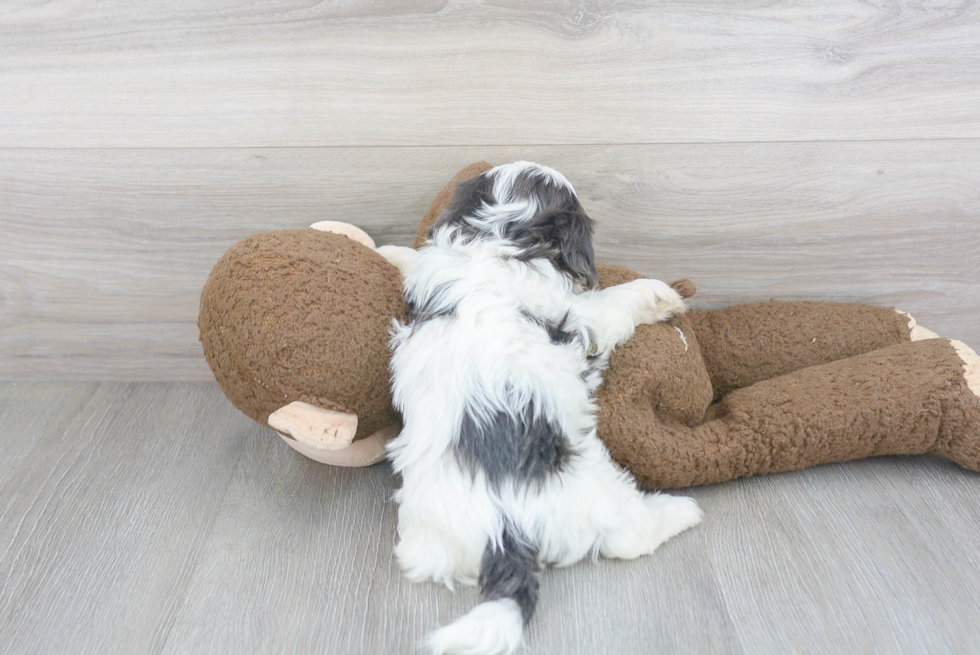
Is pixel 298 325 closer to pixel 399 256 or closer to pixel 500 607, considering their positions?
pixel 399 256

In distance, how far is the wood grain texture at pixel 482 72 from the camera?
1.25 m

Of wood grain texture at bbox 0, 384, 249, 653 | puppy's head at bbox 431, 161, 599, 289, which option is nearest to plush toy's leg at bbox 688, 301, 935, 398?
puppy's head at bbox 431, 161, 599, 289

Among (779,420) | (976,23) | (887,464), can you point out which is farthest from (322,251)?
(976,23)

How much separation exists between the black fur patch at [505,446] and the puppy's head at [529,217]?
0.25 m

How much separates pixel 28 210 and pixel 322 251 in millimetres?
740

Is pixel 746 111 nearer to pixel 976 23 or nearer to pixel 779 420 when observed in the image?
pixel 976 23

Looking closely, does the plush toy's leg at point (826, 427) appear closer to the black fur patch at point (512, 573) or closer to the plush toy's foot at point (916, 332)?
the plush toy's foot at point (916, 332)

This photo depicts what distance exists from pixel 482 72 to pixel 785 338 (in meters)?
0.77

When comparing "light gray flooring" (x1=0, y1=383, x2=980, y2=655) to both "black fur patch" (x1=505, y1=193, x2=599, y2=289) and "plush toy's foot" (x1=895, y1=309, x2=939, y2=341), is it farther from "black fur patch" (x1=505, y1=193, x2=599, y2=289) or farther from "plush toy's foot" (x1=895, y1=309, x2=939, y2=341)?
"black fur patch" (x1=505, y1=193, x2=599, y2=289)

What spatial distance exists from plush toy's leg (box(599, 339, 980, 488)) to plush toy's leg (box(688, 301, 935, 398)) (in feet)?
0.42

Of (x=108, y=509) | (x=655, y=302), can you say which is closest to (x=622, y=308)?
(x=655, y=302)

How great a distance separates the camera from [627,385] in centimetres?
112

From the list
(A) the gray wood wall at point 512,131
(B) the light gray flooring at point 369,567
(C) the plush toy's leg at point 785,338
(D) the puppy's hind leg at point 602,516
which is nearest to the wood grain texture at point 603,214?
(A) the gray wood wall at point 512,131

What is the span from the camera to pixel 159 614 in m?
1.00
